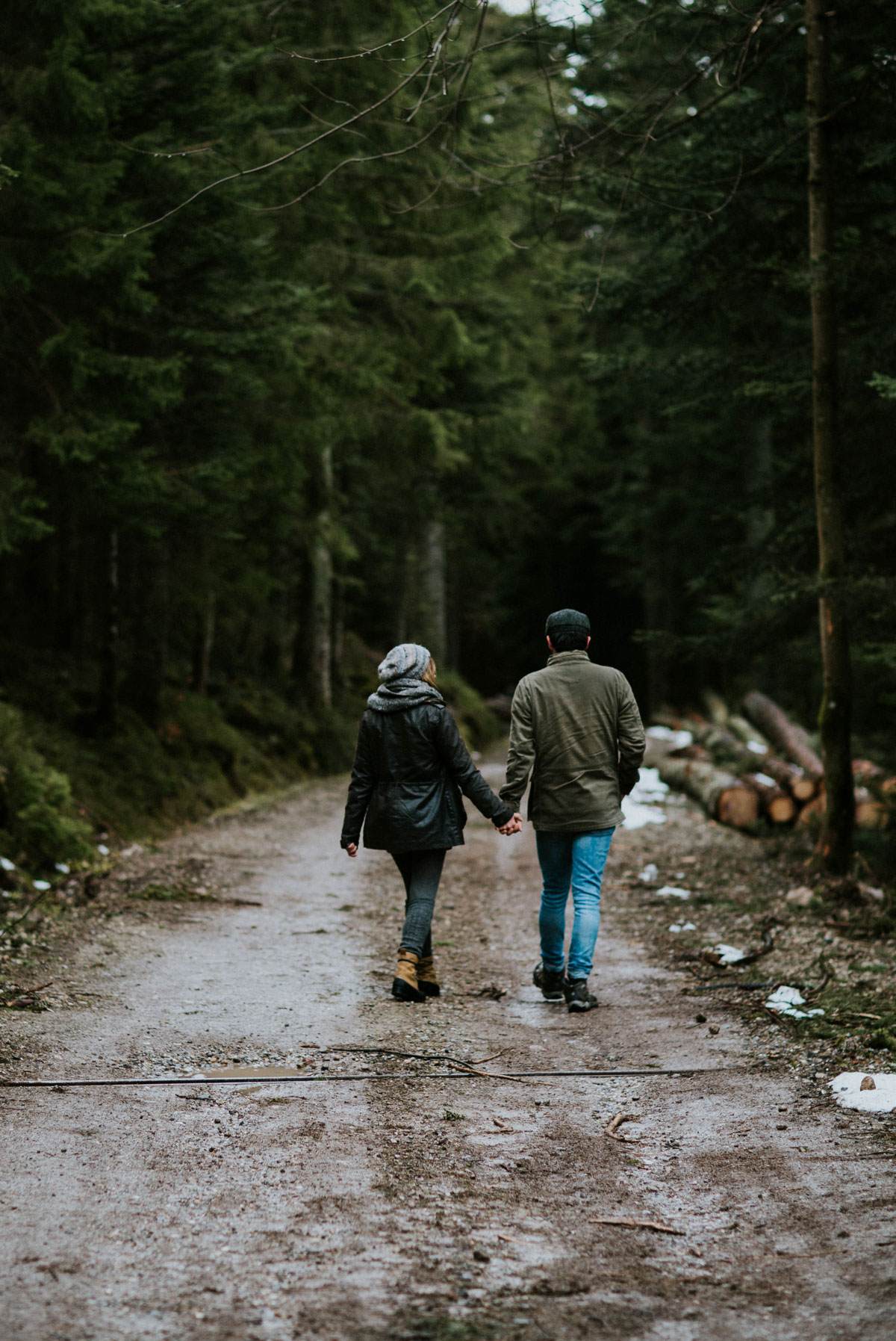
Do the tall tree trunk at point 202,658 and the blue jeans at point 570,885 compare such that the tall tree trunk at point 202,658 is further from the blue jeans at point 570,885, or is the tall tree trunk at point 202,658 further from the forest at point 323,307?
the blue jeans at point 570,885

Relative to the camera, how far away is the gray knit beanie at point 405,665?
6.93m

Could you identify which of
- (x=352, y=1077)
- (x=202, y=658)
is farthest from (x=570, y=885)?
(x=202, y=658)

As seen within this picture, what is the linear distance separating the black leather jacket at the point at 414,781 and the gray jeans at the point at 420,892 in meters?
0.13

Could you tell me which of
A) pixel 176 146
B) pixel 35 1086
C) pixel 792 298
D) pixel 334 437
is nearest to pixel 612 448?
pixel 334 437

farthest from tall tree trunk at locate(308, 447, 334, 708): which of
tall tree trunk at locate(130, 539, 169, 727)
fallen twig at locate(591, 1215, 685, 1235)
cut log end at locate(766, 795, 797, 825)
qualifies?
fallen twig at locate(591, 1215, 685, 1235)

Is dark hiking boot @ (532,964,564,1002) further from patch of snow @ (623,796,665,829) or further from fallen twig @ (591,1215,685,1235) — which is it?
patch of snow @ (623,796,665,829)

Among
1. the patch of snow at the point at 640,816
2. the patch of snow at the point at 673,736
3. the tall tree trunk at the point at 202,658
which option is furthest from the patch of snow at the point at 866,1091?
the patch of snow at the point at 673,736

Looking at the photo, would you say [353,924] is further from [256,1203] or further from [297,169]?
[297,169]

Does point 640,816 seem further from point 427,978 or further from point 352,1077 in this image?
point 352,1077

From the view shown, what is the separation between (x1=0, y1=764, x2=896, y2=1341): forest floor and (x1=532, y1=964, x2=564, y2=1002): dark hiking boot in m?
0.12

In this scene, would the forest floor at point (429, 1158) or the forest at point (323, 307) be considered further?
the forest at point (323, 307)

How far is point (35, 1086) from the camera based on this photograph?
5039 mm

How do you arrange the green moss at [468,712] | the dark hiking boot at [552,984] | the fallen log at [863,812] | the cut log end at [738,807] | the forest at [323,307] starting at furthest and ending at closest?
1. the green moss at [468,712]
2. the cut log end at [738,807]
3. the fallen log at [863,812]
4. the forest at [323,307]
5. the dark hiking boot at [552,984]

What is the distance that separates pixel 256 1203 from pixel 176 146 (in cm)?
889
